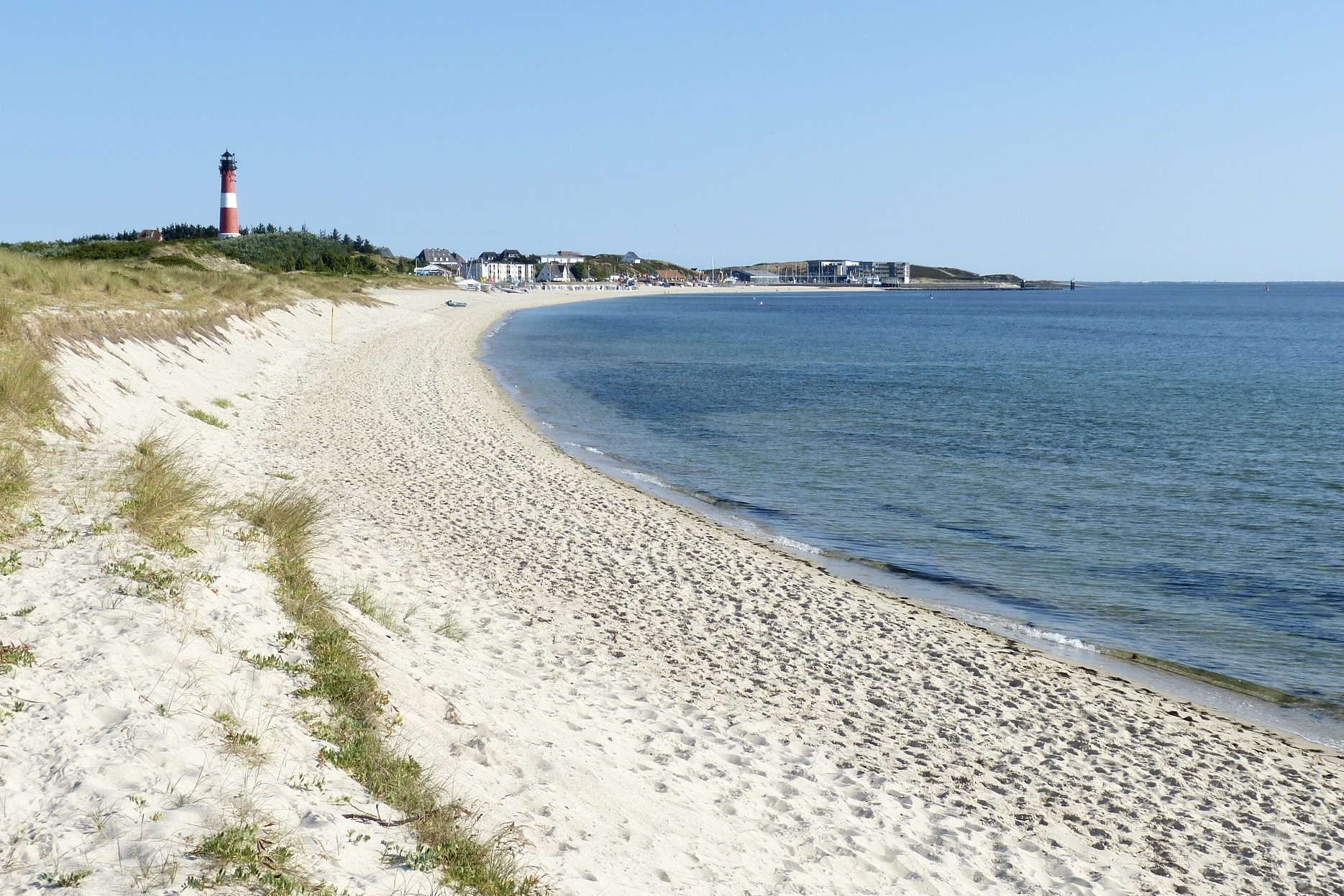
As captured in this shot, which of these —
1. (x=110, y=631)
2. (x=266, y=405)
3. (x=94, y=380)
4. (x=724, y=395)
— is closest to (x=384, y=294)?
(x=724, y=395)

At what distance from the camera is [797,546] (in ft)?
51.7

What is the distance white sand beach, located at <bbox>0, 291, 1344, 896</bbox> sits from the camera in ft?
17.9

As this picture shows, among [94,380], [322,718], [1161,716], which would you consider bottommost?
[1161,716]

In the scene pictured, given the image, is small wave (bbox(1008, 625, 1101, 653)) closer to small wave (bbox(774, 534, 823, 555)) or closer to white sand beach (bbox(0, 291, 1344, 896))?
white sand beach (bbox(0, 291, 1344, 896))

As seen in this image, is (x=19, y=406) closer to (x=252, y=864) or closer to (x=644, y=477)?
(x=252, y=864)

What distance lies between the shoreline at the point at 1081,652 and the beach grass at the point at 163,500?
8.19 metres

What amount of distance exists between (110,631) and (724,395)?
3108cm

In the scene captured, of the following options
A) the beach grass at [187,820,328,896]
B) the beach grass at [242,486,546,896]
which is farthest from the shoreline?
the beach grass at [187,820,328,896]

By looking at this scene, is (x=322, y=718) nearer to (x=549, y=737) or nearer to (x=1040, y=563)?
(x=549, y=737)

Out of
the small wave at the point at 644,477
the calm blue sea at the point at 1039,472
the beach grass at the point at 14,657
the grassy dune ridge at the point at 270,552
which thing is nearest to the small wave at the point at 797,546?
the calm blue sea at the point at 1039,472

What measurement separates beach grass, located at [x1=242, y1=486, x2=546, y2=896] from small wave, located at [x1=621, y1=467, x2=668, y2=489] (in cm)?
1147

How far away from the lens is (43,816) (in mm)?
4918

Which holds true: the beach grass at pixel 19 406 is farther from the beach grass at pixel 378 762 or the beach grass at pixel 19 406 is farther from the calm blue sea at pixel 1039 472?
the calm blue sea at pixel 1039 472

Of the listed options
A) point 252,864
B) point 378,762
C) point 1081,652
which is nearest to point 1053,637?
point 1081,652
